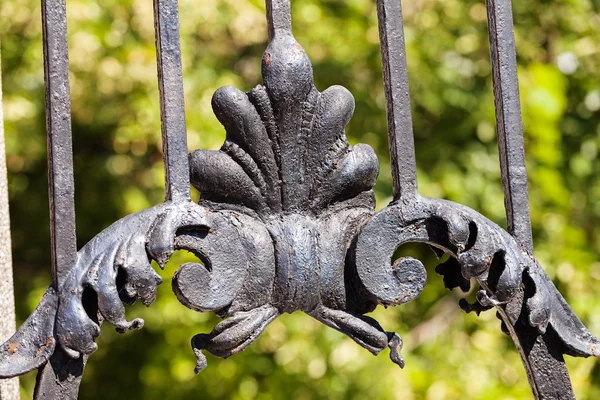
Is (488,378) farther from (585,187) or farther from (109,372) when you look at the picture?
(109,372)

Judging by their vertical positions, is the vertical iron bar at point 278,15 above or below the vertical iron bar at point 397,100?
above

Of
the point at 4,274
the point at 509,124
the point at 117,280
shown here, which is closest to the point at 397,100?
the point at 509,124

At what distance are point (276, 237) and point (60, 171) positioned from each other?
21cm

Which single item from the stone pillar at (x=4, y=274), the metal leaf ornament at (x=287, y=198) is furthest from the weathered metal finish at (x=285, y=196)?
the stone pillar at (x=4, y=274)

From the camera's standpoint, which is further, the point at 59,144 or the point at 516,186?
the point at 516,186

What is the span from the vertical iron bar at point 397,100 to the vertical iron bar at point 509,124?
12 cm

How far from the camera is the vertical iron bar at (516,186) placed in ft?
2.69

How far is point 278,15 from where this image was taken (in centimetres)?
78

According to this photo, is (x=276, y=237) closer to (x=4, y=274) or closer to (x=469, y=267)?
(x=469, y=267)

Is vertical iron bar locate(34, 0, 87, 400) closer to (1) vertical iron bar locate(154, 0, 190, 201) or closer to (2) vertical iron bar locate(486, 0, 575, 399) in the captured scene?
(1) vertical iron bar locate(154, 0, 190, 201)

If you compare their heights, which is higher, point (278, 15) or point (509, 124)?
point (278, 15)

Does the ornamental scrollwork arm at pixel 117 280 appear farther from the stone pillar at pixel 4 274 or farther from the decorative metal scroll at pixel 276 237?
the stone pillar at pixel 4 274

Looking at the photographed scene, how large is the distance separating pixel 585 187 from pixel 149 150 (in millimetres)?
1147

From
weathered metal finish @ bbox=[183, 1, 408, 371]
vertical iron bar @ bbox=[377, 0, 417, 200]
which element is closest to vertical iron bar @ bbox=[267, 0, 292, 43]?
weathered metal finish @ bbox=[183, 1, 408, 371]
